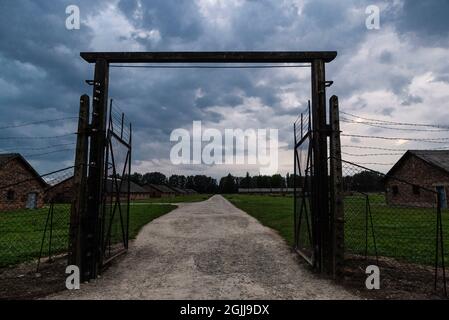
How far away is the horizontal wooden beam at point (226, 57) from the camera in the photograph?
308 inches

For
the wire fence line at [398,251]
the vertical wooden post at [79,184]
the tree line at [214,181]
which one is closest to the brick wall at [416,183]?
the wire fence line at [398,251]

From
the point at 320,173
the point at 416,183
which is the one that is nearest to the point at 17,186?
the point at 320,173

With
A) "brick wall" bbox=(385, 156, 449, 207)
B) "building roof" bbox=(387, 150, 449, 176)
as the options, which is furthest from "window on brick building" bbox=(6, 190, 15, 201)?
"building roof" bbox=(387, 150, 449, 176)

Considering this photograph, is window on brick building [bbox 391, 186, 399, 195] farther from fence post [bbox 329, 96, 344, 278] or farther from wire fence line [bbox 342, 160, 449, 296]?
fence post [bbox 329, 96, 344, 278]

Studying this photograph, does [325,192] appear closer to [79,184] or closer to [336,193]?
[336,193]

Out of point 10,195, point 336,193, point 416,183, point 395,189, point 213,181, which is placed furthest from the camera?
point 213,181

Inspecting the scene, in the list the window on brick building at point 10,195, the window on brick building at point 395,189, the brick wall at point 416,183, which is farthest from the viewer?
the window on brick building at point 395,189

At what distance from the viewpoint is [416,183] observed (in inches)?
1147

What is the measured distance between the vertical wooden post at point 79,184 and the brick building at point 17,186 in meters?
25.0

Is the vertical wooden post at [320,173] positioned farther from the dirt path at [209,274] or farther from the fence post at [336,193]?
the dirt path at [209,274]

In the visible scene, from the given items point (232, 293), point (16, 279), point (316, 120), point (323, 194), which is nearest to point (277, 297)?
point (232, 293)

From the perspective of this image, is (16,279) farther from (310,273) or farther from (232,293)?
(310,273)

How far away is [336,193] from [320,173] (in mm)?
625

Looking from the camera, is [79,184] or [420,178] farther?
[420,178]
